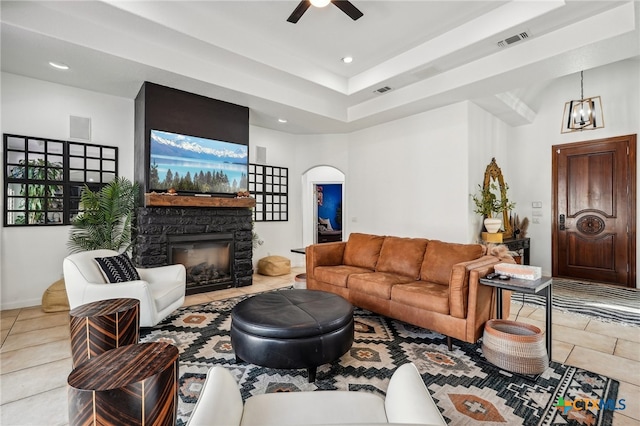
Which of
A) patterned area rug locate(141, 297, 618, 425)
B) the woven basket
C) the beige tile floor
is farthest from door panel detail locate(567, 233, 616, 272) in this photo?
the woven basket

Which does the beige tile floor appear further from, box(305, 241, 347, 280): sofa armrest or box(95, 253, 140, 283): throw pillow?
box(305, 241, 347, 280): sofa armrest

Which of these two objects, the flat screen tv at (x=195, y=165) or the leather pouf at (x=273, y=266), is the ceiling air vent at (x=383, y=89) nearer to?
the flat screen tv at (x=195, y=165)

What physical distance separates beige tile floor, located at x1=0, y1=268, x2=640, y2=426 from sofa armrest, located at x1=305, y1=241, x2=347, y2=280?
7.56 ft

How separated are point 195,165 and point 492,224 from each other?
15.2 feet

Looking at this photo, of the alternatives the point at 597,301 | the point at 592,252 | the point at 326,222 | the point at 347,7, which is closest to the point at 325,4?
the point at 347,7

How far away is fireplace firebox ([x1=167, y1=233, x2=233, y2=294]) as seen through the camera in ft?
14.7

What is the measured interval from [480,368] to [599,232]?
467 cm

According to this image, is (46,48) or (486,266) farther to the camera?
(46,48)

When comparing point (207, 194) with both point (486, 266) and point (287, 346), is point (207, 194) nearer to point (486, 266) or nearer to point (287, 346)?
point (287, 346)

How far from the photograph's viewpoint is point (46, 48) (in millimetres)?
3221

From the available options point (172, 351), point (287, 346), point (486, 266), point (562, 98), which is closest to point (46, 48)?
point (172, 351)

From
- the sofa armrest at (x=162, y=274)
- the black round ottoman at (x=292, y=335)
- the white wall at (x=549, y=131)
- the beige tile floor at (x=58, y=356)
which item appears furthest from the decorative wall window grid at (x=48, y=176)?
the white wall at (x=549, y=131)

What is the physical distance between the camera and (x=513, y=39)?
348 cm

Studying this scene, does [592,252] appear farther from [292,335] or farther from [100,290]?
[100,290]
